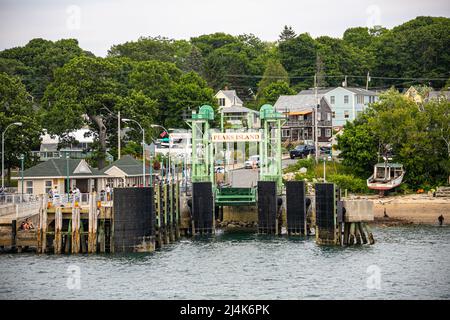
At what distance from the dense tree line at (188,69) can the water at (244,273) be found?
107 feet

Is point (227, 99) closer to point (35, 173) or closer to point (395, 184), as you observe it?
point (395, 184)

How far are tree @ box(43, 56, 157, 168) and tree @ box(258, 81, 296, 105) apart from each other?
3943 centimetres

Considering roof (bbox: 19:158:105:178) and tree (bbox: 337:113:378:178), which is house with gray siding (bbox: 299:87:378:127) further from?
roof (bbox: 19:158:105:178)

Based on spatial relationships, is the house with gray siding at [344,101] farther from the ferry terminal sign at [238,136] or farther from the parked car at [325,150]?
the ferry terminal sign at [238,136]

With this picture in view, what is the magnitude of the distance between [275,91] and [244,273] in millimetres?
85215

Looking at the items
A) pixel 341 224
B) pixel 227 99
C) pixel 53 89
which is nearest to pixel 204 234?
pixel 341 224

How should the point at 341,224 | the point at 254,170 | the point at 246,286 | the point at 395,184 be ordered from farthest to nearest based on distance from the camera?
the point at 254,170 < the point at 395,184 < the point at 341,224 < the point at 246,286

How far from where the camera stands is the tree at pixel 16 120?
88.5 m

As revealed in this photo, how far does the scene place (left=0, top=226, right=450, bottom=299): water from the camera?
51062mm

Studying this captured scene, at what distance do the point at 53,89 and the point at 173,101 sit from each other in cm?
1957

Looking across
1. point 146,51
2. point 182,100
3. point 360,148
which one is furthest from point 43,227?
point 146,51

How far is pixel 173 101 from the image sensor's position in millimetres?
119188

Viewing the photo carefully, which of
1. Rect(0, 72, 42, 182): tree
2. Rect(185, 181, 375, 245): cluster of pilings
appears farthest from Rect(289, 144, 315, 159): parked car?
Rect(185, 181, 375, 245): cluster of pilings

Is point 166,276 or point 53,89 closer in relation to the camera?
point 166,276
